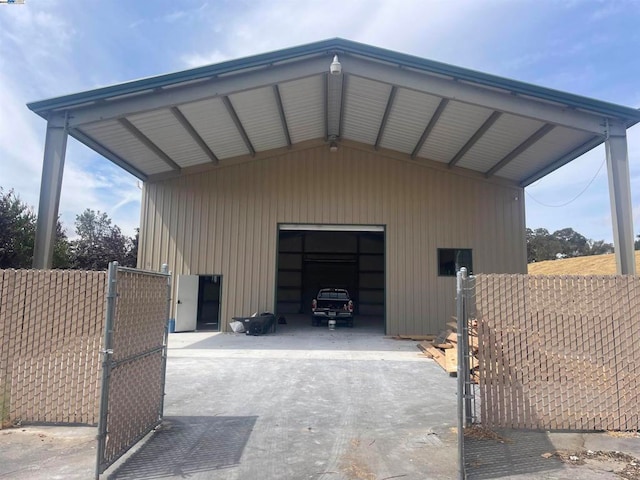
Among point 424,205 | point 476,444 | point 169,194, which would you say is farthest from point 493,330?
point 169,194

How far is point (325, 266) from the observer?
27.0 m

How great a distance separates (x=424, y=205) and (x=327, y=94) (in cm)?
569

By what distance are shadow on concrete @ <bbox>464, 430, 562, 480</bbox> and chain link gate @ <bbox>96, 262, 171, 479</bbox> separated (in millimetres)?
3295

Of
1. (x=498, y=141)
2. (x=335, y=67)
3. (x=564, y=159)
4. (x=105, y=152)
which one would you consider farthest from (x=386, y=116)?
(x=105, y=152)

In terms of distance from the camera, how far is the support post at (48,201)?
30.8 feet

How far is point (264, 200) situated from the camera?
52.0ft

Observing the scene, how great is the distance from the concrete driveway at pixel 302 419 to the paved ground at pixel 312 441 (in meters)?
0.02

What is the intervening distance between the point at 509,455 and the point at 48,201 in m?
9.73

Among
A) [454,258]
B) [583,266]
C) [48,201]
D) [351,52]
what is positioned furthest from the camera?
[583,266]

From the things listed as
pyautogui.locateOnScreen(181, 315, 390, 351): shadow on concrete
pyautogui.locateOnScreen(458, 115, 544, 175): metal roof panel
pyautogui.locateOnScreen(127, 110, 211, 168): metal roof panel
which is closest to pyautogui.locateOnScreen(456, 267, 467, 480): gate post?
pyautogui.locateOnScreen(181, 315, 390, 351): shadow on concrete

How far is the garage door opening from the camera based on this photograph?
26.8 m

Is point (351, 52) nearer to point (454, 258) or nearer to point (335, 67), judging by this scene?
point (335, 67)

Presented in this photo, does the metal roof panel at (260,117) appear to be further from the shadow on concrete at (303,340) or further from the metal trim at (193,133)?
the shadow on concrete at (303,340)

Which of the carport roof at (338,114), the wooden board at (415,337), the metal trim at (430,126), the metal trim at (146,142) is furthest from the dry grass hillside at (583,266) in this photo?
the metal trim at (146,142)
